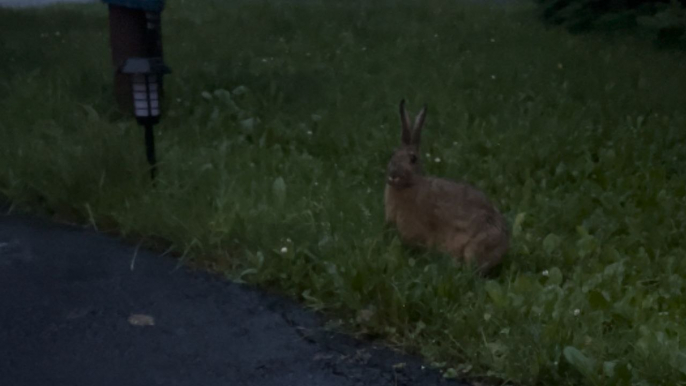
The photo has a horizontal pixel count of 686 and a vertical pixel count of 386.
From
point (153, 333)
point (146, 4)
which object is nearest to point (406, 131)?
point (153, 333)

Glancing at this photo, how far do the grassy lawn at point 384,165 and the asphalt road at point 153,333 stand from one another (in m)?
0.17

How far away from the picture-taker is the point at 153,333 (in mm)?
4426

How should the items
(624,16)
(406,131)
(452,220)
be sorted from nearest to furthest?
1. (452,220)
2. (406,131)
3. (624,16)

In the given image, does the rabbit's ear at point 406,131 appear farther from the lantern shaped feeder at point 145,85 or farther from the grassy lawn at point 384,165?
the lantern shaped feeder at point 145,85

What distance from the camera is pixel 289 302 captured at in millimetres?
4723

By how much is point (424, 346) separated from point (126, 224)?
210 centimetres

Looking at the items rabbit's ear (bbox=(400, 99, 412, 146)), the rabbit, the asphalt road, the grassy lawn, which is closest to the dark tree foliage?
the grassy lawn

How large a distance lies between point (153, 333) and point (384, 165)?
2.67m

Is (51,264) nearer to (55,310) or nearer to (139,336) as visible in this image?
(55,310)

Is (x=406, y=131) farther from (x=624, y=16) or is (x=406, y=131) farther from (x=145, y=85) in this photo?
(x=624, y=16)

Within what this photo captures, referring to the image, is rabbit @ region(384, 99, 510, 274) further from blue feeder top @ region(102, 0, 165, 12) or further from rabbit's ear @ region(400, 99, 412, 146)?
blue feeder top @ region(102, 0, 165, 12)

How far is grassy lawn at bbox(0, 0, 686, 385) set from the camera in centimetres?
431

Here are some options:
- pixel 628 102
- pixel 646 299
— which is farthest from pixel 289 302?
pixel 628 102

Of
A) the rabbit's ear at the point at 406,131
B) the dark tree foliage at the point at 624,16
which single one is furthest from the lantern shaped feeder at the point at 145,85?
the dark tree foliage at the point at 624,16
